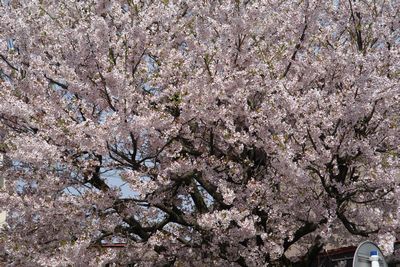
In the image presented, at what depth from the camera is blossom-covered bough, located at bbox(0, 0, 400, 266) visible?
9.51 metres

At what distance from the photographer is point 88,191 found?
979cm

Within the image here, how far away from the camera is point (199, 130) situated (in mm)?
10672

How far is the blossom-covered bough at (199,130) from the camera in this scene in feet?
31.2

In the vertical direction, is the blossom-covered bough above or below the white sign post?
above

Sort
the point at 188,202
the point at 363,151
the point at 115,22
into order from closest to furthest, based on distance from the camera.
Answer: the point at 363,151 → the point at 115,22 → the point at 188,202

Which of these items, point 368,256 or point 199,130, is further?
point 199,130

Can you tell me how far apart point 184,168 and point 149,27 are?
8.68 ft

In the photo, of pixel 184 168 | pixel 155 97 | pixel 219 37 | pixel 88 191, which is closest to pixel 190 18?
pixel 219 37

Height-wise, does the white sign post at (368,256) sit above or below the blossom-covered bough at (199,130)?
below

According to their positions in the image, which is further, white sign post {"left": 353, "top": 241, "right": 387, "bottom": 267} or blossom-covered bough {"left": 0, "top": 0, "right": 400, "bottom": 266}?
blossom-covered bough {"left": 0, "top": 0, "right": 400, "bottom": 266}

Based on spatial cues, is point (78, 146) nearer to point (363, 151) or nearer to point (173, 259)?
point (173, 259)

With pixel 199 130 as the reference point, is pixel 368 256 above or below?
below

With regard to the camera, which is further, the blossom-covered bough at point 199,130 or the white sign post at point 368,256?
the blossom-covered bough at point 199,130

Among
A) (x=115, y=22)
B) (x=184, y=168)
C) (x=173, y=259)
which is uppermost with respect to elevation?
(x=115, y=22)
